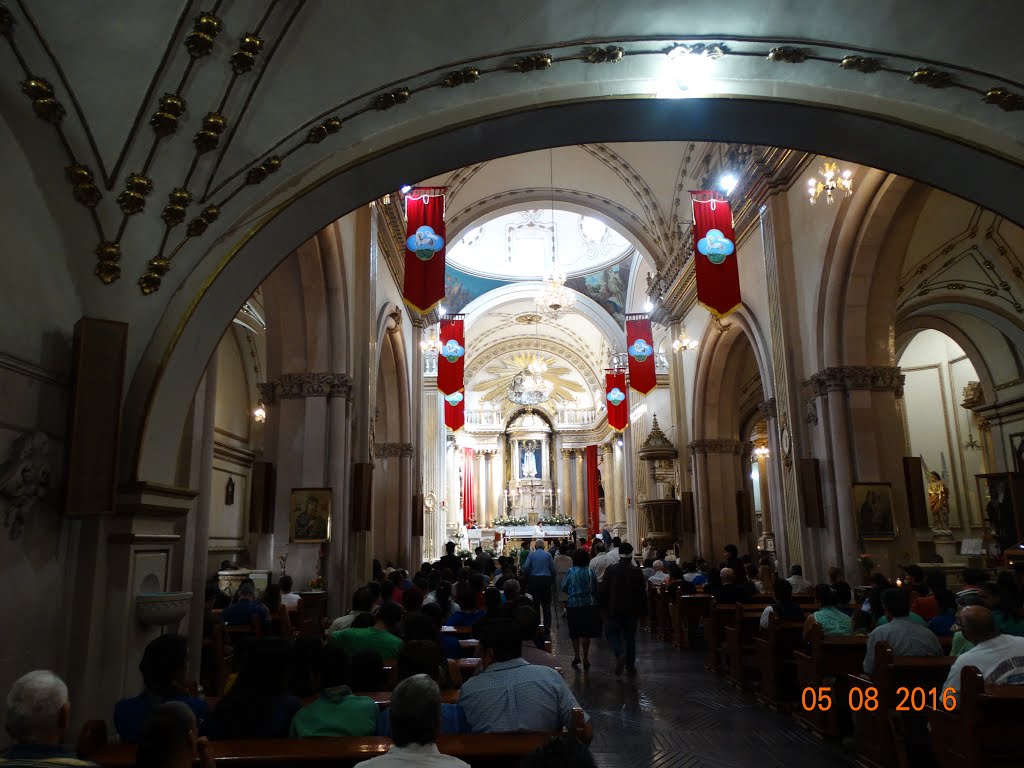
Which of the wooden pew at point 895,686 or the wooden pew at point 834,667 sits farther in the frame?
the wooden pew at point 834,667

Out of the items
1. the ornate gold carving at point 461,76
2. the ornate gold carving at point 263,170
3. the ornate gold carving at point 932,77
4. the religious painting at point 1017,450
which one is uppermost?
the ornate gold carving at point 461,76

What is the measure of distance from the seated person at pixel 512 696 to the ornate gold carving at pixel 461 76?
13.0ft

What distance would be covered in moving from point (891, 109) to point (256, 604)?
Result: 6661 millimetres

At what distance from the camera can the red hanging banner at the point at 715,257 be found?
461 inches

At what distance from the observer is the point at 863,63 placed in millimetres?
5488

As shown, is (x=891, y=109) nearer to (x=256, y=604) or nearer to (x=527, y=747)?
(x=527, y=747)

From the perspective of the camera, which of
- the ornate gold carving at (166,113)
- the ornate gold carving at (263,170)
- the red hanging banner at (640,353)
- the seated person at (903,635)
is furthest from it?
the red hanging banner at (640,353)

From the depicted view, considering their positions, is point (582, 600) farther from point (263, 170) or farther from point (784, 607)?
point (263, 170)

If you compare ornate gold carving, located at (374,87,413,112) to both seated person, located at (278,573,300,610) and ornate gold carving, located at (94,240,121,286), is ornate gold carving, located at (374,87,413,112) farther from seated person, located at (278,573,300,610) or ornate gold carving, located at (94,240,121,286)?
seated person, located at (278,573,300,610)

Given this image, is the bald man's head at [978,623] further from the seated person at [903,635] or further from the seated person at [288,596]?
the seated person at [288,596]
